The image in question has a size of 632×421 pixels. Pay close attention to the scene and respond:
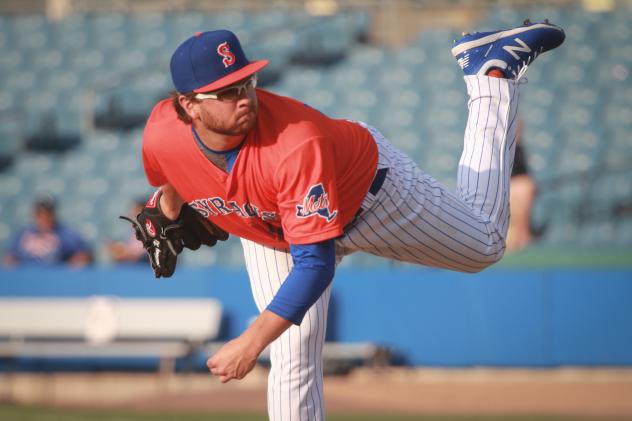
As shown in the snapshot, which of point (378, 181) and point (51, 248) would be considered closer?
point (378, 181)

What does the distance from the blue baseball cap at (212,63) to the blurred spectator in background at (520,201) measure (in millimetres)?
5305

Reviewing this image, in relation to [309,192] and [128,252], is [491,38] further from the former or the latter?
[128,252]

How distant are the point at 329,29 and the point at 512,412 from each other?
692 cm

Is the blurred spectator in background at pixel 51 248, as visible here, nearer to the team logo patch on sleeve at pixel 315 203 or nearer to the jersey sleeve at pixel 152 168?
the jersey sleeve at pixel 152 168

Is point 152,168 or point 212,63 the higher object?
point 212,63

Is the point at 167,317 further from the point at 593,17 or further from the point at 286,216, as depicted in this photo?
the point at 593,17

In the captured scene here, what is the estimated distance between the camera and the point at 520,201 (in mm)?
8602

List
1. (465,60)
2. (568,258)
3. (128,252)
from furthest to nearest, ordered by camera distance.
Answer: (128,252) → (568,258) → (465,60)

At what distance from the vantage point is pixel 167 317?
28.9 ft

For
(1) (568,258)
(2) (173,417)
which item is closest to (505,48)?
(2) (173,417)

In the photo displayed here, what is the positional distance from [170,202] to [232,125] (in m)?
0.83

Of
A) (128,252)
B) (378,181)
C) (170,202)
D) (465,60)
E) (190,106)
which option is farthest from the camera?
(128,252)

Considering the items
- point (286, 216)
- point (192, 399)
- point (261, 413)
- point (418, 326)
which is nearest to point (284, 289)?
point (286, 216)

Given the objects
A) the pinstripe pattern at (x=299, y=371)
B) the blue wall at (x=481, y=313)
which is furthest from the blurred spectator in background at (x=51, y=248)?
the pinstripe pattern at (x=299, y=371)
